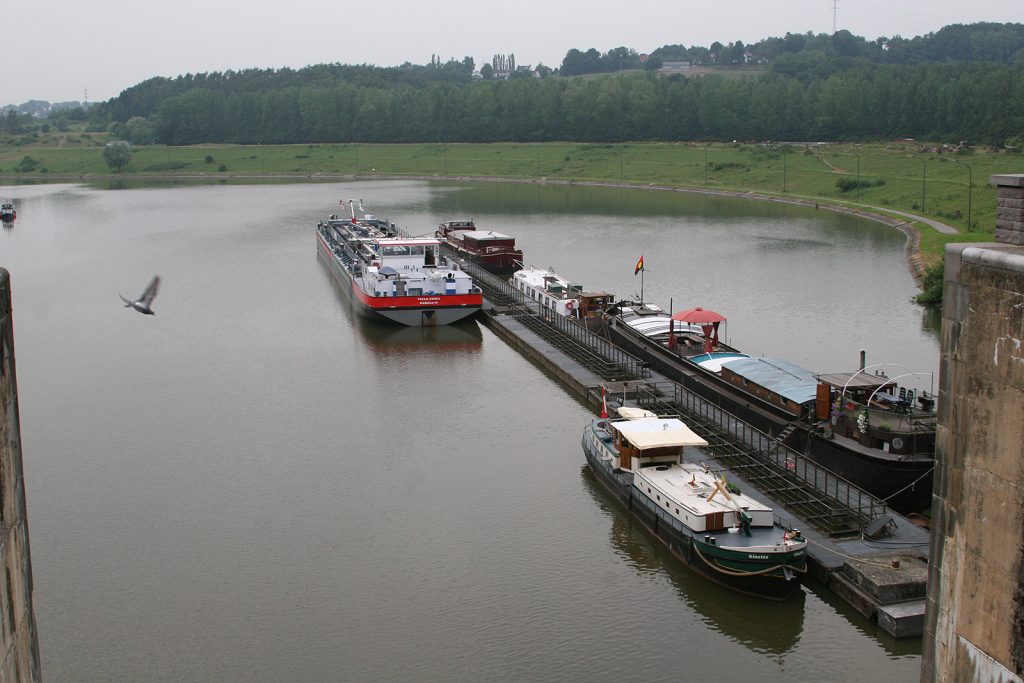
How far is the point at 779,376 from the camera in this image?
3425cm

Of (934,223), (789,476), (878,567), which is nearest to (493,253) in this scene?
(934,223)

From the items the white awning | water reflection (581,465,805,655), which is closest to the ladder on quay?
the white awning

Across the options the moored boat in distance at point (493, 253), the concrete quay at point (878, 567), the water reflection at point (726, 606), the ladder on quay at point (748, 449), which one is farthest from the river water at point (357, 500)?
the moored boat in distance at point (493, 253)

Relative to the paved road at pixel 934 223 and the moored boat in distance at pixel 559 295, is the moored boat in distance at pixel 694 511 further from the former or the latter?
the paved road at pixel 934 223

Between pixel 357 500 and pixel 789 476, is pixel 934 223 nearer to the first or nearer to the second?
pixel 789 476

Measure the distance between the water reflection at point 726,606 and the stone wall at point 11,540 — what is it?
15.3m

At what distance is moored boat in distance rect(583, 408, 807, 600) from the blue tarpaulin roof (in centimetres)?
411

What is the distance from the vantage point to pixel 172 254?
82500 mm

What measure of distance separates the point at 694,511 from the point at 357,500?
1008cm

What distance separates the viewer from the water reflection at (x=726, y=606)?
23266mm

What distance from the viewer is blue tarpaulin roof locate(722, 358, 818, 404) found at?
32500 millimetres

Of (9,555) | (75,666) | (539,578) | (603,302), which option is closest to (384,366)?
(603,302)

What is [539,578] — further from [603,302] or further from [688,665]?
[603,302]

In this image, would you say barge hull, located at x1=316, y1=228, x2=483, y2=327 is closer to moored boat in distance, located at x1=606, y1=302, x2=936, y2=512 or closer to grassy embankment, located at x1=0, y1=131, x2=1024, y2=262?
moored boat in distance, located at x1=606, y1=302, x2=936, y2=512
